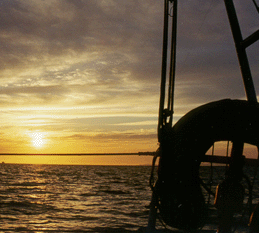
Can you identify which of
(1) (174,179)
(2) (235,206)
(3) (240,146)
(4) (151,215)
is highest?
(3) (240,146)

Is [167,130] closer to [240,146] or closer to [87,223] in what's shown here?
[240,146]

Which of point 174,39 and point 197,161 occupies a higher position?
point 174,39

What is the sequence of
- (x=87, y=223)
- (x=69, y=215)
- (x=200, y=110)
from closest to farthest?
(x=200, y=110) < (x=87, y=223) < (x=69, y=215)

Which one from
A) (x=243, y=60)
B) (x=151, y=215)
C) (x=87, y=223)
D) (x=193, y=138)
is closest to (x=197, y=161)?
(x=193, y=138)

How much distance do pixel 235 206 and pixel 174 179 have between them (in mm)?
983

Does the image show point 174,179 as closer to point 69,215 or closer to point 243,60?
point 243,60

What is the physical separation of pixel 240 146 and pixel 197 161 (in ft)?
2.33

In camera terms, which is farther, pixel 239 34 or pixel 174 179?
pixel 239 34

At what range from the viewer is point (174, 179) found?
16.9 ft

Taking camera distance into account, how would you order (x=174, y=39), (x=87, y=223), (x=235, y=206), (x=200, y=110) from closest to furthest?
(x=235, y=206)
(x=200, y=110)
(x=174, y=39)
(x=87, y=223)

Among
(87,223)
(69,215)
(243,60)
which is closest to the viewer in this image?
(243,60)

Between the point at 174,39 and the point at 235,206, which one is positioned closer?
→ the point at 235,206

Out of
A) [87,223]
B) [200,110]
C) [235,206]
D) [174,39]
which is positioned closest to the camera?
[235,206]

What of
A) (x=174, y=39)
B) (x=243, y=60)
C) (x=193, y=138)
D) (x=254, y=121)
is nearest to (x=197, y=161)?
(x=193, y=138)
